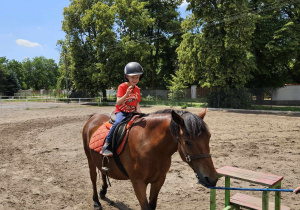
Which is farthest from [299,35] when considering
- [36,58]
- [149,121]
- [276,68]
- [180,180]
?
[36,58]

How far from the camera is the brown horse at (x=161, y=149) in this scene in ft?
7.24

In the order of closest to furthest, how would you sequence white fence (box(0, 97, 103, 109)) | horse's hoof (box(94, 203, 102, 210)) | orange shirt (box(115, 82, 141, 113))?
orange shirt (box(115, 82, 141, 113)) → horse's hoof (box(94, 203, 102, 210)) → white fence (box(0, 97, 103, 109))

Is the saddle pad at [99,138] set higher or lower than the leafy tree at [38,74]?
lower

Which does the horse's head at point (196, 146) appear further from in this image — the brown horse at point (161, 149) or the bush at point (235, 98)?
the bush at point (235, 98)

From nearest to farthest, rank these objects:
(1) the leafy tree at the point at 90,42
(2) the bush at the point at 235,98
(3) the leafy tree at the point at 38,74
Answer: (2) the bush at the point at 235,98 → (1) the leafy tree at the point at 90,42 → (3) the leafy tree at the point at 38,74

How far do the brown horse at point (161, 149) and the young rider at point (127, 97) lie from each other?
0.29m

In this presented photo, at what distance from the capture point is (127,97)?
10.8ft

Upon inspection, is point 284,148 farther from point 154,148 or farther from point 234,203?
point 154,148

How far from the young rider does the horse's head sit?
3.33ft

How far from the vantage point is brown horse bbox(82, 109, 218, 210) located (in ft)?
7.24

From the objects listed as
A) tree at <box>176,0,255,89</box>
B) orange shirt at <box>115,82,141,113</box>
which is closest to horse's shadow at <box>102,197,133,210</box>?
orange shirt at <box>115,82,141,113</box>

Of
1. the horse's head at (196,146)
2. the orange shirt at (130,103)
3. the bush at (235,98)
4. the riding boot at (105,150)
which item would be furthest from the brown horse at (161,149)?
the bush at (235,98)

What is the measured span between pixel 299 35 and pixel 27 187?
28.3 meters

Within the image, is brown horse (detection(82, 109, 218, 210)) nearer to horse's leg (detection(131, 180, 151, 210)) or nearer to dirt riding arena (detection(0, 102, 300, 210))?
horse's leg (detection(131, 180, 151, 210))
